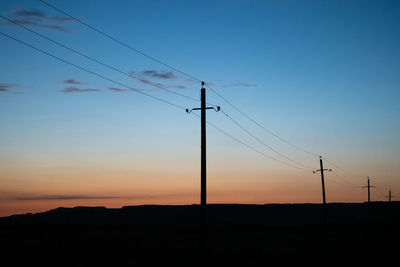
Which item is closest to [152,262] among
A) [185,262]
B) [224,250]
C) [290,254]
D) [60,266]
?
[185,262]

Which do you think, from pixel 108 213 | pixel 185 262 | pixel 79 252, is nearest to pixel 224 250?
pixel 185 262

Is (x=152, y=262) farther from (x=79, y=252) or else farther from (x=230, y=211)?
(x=230, y=211)

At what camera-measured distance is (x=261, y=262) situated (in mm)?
24328

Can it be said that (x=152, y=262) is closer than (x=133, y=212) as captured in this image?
Yes

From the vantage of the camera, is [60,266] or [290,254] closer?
[60,266]

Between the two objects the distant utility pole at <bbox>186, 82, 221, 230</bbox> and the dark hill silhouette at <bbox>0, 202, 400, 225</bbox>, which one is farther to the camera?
the dark hill silhouette at <bbox>0, 202, 400, 225</bbox>

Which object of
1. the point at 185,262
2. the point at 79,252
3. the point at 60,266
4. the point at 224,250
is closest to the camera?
the point at 60,266

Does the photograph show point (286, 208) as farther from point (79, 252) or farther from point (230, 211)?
point (79, 252)

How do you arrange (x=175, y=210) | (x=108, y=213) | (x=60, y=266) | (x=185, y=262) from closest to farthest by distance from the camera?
(x=60, y=266)
(x=185, y=262)
(x=108, y=213)
(x=175, y=210)

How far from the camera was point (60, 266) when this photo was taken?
71.0 ft

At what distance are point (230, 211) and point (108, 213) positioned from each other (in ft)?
177

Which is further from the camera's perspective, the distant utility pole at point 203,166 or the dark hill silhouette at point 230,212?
the dark hill silhouette at point 230,212

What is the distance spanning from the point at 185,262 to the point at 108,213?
529 ft

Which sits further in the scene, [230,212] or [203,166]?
[230,212]
